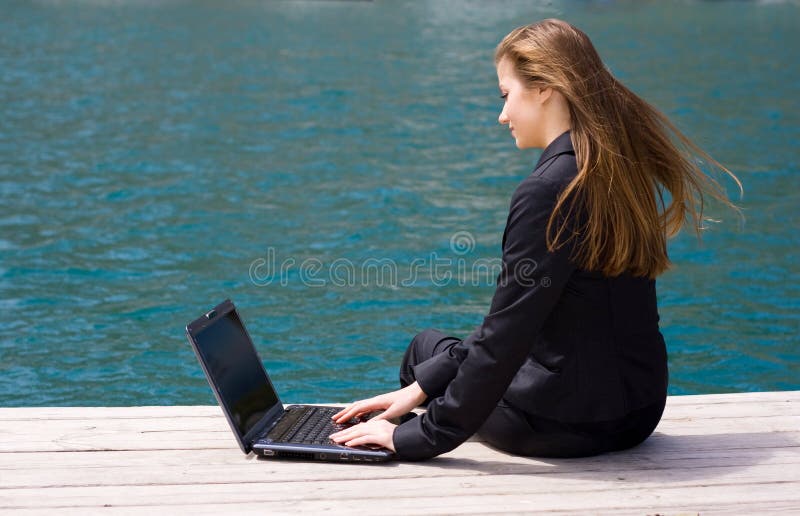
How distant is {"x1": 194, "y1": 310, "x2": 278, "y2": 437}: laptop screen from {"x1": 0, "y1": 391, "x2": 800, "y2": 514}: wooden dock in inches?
5.4

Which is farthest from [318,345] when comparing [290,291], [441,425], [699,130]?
[699,130]

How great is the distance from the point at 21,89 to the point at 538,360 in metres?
16.4

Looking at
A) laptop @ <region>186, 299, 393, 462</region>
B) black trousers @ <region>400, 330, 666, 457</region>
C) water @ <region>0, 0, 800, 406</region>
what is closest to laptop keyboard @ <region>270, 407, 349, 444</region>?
laptop @ <region>186, 299, 393, 462</region>

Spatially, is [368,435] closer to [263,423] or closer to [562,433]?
[263,423]

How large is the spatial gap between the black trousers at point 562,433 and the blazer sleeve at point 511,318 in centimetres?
17

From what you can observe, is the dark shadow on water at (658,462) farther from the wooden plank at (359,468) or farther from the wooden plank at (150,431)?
the wooden plank at (150,431)

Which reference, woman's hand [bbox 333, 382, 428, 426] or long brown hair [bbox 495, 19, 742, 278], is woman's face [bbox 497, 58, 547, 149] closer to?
long brown hair [bbox 495, 19, 742, 278]

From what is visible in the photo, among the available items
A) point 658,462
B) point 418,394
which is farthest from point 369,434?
point 658,462

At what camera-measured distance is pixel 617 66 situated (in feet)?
72.2

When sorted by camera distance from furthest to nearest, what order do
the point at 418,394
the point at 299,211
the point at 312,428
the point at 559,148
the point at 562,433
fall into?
the point at 299,211 < the point at 312,428 < the point at 418,394 < the point at 562,433 < the point at 559,148

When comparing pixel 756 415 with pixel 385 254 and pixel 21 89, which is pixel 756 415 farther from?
pixel 21 89

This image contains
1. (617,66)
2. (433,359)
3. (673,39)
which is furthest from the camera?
(673,39)

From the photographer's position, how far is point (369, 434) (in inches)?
123

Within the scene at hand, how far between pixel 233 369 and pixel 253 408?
15cm
